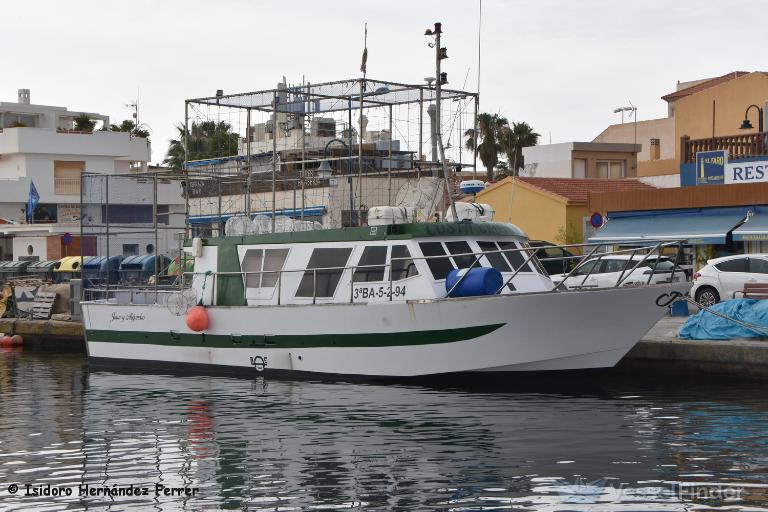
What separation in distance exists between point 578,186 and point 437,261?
2507 centimetres

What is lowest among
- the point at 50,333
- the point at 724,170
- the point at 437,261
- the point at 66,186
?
the point at 50,333

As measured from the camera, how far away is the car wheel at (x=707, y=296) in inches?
1096

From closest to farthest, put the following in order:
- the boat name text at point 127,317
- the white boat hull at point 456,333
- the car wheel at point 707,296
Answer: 1. the white boat hull at point 456,333
2. the boat name text at point 127,317
3. the car wheel at point 707,296

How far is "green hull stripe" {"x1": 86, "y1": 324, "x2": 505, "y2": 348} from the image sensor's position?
19.2 m

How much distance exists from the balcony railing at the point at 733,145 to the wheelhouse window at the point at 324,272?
17.1m

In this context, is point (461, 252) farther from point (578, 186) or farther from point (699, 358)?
point (578, 186)

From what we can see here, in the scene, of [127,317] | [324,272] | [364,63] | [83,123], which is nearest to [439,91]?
[364,63]

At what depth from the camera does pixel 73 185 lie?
64562 mm

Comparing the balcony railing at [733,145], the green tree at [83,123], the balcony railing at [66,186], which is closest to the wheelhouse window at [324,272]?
the balcony railing at [733,145]

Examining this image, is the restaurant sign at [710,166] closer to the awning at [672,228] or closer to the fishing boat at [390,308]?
the awning at [672,228]

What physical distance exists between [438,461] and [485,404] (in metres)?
4.23

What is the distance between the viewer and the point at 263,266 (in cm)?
2227

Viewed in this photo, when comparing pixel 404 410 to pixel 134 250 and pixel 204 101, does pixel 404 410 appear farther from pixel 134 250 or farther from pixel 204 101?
pixel 134 250

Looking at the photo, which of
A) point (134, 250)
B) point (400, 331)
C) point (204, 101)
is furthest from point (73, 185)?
point (400, 331)
